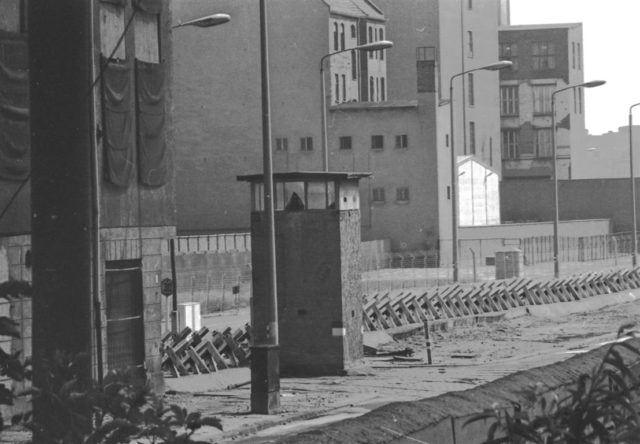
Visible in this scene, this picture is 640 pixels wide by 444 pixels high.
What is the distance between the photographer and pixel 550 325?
50.4m

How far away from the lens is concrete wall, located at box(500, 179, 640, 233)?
336 ft

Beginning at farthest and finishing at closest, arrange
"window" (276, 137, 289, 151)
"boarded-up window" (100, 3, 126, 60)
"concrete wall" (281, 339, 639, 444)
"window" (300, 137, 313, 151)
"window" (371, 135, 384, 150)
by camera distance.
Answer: "window" (276, 137, 289, 151)
"window" (300, 137, 313, 151)
"window" (371, 135, 384, 150)
"boarded-up window" (100, 3, 126, 60)
"concrete wall" (281, 339, 639, 444)

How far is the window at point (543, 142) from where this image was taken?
120875 millimetres

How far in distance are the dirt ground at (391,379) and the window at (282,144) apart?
39.3m

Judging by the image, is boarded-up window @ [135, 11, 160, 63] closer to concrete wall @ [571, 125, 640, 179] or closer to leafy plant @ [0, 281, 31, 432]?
leafy plant @ [0, 281, 31, 432]

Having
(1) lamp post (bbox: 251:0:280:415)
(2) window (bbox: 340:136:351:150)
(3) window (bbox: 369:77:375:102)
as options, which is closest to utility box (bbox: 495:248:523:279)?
(2) window (bbox: 340:136:351:150)

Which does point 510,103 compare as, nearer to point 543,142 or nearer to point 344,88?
point 543,142

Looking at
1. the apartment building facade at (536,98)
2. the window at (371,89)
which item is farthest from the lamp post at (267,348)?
the apartment building facade at (536,98)

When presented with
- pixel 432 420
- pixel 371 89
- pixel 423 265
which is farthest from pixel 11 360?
pixel 371 89

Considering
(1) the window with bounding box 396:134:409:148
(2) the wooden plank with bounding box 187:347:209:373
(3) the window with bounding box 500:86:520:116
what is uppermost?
(3) the window with bounding box 500:86:520:116

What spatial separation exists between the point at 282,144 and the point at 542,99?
42.1 m

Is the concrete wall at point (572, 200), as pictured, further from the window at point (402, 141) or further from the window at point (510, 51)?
the window at point (510, 51)

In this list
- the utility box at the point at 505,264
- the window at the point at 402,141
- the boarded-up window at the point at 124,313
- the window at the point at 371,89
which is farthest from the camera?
the window at the point at 371,89

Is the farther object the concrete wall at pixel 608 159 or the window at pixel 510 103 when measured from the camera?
the concrete wall at pixel 608 159
